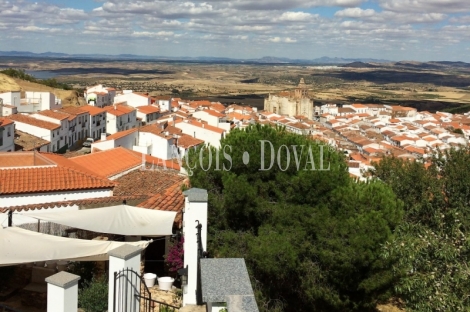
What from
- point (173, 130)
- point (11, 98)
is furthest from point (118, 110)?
point (173, 130)

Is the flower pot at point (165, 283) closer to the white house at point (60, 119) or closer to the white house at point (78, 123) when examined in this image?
the white house at point (60, 119)

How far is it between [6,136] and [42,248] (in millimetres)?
27339

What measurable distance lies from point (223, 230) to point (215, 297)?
23.1 feet

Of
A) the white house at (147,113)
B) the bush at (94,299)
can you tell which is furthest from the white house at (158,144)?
the bush at (94,299)

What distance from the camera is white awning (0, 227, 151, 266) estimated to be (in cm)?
828

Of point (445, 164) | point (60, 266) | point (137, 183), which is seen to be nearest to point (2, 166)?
point (137, 183)

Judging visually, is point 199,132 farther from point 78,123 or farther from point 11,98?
point 11,98

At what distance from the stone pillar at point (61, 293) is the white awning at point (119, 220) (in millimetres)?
5127

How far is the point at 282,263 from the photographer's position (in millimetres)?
10711

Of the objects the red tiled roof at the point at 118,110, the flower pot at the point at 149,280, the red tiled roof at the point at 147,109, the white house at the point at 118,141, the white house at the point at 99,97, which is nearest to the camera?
the flower pot at the point at 149,280

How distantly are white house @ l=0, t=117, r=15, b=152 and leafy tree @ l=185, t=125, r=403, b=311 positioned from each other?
899 inches

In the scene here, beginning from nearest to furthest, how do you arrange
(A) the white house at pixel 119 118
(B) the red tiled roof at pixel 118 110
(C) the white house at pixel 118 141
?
(C) the white house at pixel 118 141, (A) the white house at pixel 119 118, (B) the red tiled roof at pixel 118 110

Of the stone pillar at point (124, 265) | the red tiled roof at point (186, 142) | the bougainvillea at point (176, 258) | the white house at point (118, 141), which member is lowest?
the red tiled roof at point (186, 142)

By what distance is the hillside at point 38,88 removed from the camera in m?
61.0
